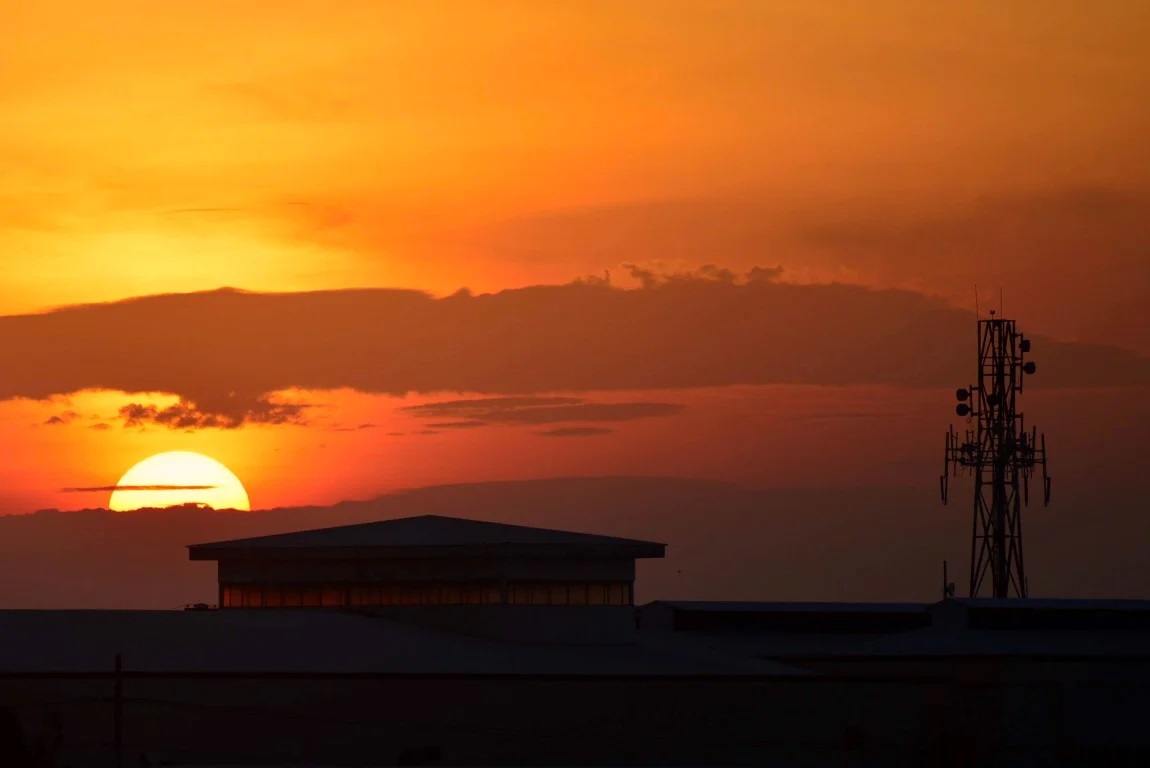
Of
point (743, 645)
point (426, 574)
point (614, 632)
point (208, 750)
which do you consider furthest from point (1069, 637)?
point (208, 750)

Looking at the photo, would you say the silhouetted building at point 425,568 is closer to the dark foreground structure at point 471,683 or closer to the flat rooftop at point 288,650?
the dark foreground structure at point 471,683

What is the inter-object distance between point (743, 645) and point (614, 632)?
76.8 ft

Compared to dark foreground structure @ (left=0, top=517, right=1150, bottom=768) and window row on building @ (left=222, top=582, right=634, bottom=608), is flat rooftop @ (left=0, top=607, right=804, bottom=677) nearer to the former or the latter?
dark foreground structure @ (left=0, top=517, right=1150, bottom=768)

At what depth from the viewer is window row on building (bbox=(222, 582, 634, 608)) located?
3629 inches

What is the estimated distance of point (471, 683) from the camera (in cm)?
8038

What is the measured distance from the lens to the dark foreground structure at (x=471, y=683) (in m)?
78.1

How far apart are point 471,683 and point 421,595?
1318cm

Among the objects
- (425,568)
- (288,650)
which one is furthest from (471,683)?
(425,568)

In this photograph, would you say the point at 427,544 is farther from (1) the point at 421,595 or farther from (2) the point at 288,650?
(2) the point at 288,650

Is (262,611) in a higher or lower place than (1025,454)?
lower

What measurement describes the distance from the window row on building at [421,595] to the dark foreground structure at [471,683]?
0.31 ft

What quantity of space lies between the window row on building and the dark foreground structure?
0.10m

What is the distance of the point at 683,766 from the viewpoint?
8112 cm

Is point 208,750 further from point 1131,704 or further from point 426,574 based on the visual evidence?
point 1131,704
